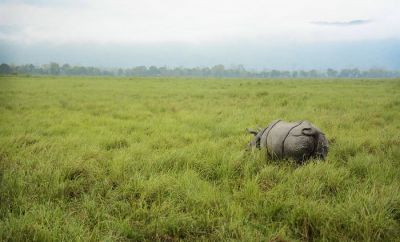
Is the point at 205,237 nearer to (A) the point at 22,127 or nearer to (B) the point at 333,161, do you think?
(B) the point at 333,161

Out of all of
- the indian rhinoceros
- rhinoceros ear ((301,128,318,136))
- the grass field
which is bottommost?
the grass field

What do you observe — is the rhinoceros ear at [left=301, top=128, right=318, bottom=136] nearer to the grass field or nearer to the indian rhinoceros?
the indian rhinoceros

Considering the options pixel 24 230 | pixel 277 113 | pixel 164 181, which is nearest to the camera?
pixel 24 230

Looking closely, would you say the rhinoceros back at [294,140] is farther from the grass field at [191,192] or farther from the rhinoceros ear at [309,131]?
the grass field at [191,192]

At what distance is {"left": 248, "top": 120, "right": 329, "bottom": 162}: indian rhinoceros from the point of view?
175 inches

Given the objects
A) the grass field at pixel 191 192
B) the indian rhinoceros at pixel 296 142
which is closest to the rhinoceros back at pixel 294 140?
the indian rhinoceros at pixel 296 142

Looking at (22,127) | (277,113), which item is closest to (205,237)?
(22,127)

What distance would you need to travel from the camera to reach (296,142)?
445cm

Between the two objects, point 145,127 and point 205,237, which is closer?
point 205,237

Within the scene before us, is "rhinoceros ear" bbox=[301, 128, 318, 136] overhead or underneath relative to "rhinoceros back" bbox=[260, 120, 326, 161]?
overhead

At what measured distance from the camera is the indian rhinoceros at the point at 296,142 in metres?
4.44

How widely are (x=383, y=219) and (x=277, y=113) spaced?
7098 millimetres

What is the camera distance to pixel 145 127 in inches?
313

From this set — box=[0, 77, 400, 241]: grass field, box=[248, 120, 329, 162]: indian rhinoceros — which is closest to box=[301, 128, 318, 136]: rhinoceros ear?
box=[248, 120, 329, 162]: indian rhinoceros
